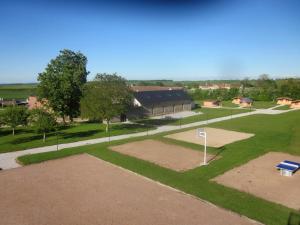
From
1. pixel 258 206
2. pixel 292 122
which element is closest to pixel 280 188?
pixel 258 206

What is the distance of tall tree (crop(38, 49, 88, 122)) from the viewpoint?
34.3 meters

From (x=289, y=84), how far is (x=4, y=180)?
67853mm

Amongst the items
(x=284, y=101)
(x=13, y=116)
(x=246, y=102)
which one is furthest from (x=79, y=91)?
(x=284, y=101)

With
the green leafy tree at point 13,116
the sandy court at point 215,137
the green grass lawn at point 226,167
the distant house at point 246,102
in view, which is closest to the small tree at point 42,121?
the green leafy tree at point 13,116

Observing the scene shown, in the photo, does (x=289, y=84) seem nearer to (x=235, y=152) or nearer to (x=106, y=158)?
(x=235, y=152)

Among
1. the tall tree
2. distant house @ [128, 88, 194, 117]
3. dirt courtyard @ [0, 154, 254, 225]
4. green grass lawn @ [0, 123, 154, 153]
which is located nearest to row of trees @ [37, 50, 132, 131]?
the tall tree

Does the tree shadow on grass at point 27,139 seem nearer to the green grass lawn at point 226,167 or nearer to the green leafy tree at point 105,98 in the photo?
the green leafy tree at point 105,98

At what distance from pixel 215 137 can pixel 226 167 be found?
9345 millimetres

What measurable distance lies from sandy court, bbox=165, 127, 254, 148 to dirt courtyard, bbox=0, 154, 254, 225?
389 inches

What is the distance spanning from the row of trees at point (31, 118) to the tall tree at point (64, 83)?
19.4 ft

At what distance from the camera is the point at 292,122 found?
34.4 metres

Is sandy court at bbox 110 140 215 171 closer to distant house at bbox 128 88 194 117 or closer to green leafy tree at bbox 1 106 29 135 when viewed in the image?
green leafy tree at bbox 1 106 29 135

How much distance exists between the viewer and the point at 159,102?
4434cm

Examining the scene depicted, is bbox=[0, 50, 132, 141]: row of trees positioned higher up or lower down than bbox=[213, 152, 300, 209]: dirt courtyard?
higher up
